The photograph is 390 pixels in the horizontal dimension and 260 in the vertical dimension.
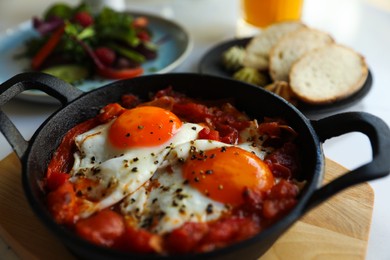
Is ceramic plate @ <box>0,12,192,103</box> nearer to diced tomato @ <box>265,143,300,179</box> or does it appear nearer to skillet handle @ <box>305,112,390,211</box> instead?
diced tomato @ <box>265,143,300,179</box>

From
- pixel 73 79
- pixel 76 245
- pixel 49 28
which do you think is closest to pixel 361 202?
pixel 76 245

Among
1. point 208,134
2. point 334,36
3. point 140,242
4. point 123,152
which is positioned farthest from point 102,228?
point 334,36

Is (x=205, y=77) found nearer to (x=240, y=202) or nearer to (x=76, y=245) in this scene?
(x=240, y=202)

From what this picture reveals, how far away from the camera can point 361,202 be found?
2.06 metres

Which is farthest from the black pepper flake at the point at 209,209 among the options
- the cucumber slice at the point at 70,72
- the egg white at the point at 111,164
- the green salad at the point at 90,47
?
the cucumber slice at the point at 70,72

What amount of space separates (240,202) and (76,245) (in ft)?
2.20

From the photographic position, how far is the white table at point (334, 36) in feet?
7.61

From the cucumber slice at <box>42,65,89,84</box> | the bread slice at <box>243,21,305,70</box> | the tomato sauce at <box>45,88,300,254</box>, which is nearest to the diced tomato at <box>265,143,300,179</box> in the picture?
the tomato sauce at <box>45,88,300,254</box>

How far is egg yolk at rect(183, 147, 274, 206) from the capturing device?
5.79 feet

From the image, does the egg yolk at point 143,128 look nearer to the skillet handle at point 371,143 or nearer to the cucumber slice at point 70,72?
the skillet handle at point 371,143

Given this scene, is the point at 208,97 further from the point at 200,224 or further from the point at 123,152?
the point at 200,224

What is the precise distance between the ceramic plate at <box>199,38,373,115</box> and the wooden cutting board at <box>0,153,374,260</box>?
67 cm

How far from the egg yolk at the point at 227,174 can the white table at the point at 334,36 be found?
0.62 m

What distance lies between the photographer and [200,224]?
166cm
